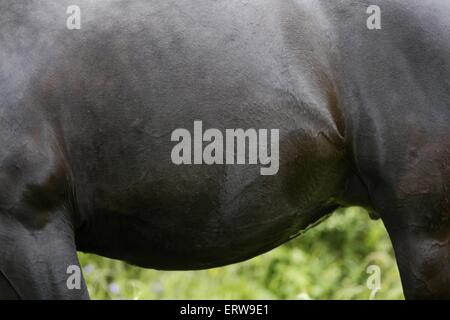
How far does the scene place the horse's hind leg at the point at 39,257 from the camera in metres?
1.84

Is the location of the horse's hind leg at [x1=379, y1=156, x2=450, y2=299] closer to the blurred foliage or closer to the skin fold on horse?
the skin fold on horse

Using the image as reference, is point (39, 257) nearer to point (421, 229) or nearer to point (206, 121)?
point (206, 121)

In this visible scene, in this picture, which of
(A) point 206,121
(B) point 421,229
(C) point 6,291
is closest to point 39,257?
(C) point 6,291

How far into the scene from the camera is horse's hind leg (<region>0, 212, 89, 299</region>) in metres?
1.84

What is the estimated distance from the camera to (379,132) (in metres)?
1.93

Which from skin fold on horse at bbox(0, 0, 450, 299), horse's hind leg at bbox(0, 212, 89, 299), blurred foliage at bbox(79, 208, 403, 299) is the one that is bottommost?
blurred foliage at bbox(79, 208, 403, 299)

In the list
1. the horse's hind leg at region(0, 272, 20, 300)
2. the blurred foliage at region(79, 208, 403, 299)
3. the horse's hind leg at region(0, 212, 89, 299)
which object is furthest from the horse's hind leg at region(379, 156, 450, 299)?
the blurred foliage at region(79, 208, 403, 299)

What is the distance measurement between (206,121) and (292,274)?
263 centimetres

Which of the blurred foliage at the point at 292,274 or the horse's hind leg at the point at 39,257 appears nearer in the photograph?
the horse's hind leg at the point at 39,257

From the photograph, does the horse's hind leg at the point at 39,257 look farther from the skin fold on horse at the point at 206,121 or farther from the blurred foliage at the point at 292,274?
the blurred foliage at the point at 292,274

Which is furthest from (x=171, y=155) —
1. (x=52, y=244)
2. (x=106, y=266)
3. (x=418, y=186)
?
(x=106, y=266)

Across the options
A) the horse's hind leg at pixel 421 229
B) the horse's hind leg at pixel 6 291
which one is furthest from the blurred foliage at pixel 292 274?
the horse's hind leg at pixel 421 229

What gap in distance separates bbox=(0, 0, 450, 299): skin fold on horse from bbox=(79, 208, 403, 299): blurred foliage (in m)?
1.79

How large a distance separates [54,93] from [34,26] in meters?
0.18
